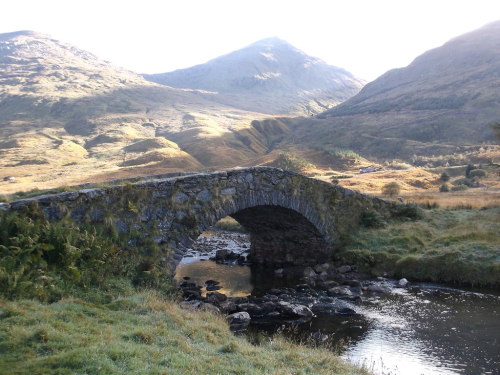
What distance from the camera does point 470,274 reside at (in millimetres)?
→ 17500

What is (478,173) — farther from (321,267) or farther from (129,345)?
(129,345)

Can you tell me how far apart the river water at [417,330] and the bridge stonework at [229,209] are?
3485mm

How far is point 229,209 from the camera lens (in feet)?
53.0

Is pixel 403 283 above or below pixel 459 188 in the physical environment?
above

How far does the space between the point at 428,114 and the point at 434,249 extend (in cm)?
9060

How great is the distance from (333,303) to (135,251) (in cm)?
701

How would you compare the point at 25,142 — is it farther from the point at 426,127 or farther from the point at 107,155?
the point at 426,127

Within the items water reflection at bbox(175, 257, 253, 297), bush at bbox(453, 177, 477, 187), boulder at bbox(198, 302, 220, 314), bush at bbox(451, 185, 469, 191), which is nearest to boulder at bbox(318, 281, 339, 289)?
water reflection at bbox(175, 257, 253, 297)

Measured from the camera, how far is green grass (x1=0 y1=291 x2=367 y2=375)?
650cm

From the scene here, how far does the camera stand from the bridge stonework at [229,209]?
12.3 m

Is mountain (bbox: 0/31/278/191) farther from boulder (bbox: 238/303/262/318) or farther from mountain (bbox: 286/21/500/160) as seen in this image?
boulder (bbox: 238/303/262/318)

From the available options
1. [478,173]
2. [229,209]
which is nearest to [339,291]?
[229,209]

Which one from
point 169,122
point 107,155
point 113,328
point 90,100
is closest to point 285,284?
point 113,328

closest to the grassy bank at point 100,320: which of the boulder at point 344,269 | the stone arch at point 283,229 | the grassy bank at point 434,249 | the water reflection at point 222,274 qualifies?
the water reflection at point 222,274
